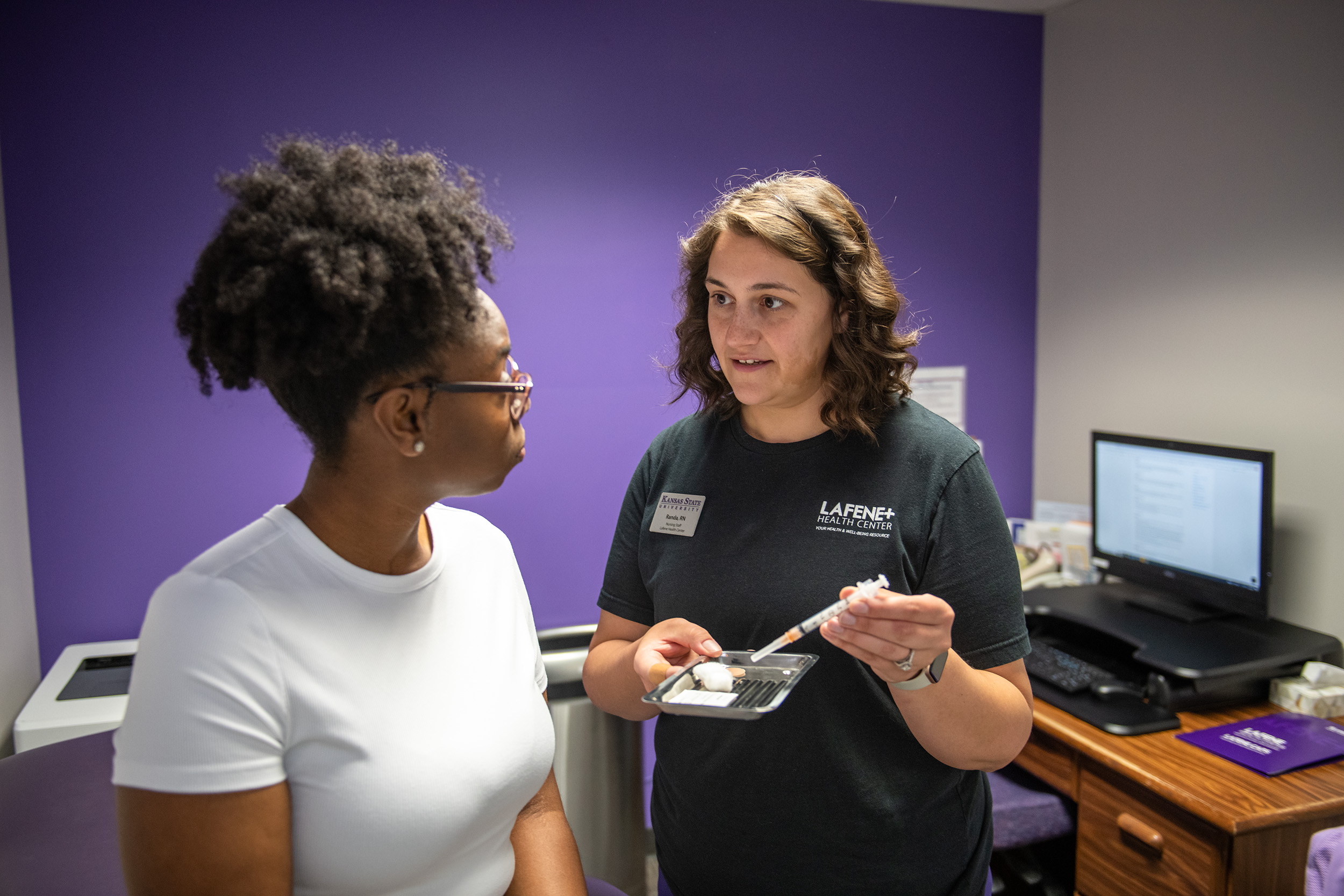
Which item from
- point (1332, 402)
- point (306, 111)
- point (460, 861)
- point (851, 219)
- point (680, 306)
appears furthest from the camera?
point (306, 111)

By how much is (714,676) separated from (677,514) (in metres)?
0.36

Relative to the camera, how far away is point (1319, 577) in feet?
7.48

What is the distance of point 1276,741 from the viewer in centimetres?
197

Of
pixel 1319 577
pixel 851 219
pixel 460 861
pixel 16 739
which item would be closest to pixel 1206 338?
pixel 1319 577

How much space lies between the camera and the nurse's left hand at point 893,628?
97cm

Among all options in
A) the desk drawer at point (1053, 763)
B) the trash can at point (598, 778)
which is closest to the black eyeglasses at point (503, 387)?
the trash can at point (598, 778)

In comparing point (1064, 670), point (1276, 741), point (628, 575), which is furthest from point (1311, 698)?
point (628, 575)

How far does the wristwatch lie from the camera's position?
3.53 ft

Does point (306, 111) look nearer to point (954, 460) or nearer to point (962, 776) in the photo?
point (954, 460)

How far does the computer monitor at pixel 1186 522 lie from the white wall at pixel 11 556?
3.01 metres

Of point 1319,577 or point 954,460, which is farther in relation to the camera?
point 1319,577

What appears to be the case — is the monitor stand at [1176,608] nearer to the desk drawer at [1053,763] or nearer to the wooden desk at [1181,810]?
the wooden desk at [1181,810]

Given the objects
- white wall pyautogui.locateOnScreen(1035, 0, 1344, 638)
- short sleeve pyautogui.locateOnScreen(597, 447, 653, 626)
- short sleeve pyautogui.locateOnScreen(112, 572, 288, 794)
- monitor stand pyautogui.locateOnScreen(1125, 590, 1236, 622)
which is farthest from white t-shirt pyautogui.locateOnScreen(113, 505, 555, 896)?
white wall pyautogui.locateOnScreen(1035, 0, 1344, 638)

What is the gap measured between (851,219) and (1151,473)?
1.66 meters
